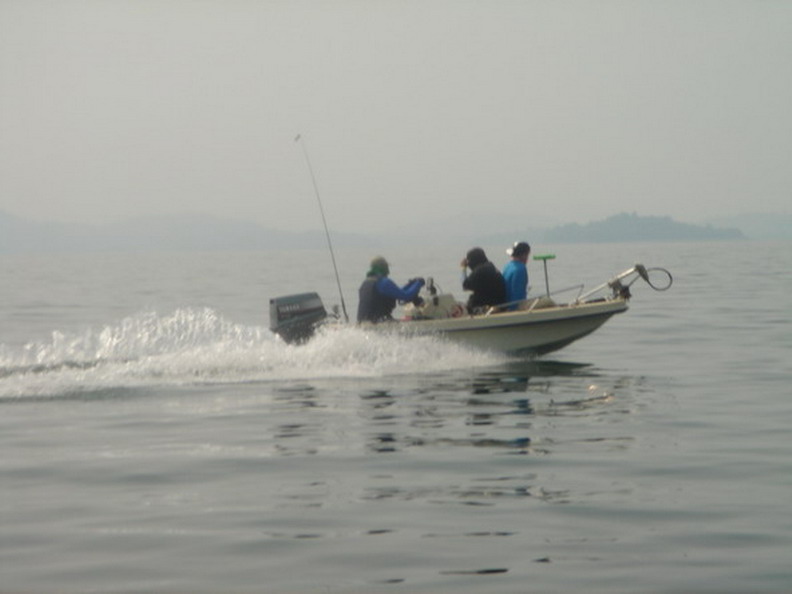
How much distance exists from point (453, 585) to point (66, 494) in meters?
3.52

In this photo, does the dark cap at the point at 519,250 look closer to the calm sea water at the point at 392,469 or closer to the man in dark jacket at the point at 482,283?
the man in dark jacket at the point at 482,283

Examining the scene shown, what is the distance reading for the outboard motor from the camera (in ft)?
58.8

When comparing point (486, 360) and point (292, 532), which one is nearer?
point (292, 532)

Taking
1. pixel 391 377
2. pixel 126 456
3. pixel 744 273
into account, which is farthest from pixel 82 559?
pixel 744 273

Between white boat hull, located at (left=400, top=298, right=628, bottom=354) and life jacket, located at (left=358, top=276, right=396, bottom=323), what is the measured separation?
30 cm

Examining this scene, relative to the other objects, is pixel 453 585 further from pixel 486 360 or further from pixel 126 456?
pixel 486 360

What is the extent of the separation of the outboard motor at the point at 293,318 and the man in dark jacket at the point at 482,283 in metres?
2.16

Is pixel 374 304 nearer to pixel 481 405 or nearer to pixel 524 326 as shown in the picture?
pixel 524 326

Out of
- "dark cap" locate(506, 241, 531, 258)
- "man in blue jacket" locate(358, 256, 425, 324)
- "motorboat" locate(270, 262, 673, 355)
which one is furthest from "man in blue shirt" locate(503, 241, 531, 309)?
"man in blue jacket" locate(358, 256, 425, 324)

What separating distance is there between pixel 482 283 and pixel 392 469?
7.84 m

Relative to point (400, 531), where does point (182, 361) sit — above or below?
above

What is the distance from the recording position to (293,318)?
59.1 ft

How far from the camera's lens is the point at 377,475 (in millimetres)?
9867

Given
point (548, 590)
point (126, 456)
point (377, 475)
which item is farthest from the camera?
point (126, 456)
